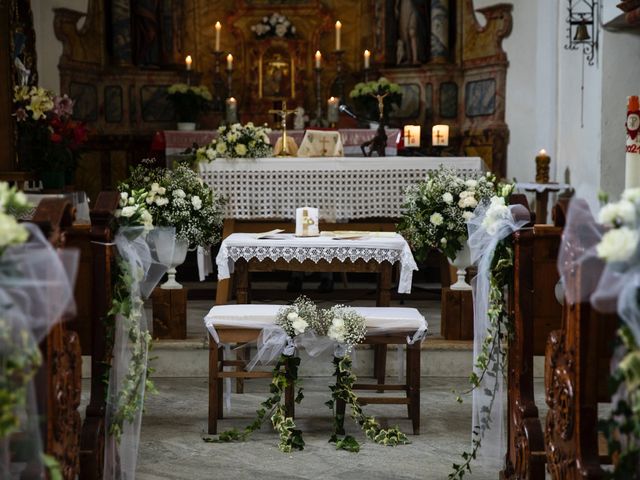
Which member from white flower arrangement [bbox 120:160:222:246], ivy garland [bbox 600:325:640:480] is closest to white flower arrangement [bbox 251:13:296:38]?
white flower arrangement [bbox 120:160:222:246]

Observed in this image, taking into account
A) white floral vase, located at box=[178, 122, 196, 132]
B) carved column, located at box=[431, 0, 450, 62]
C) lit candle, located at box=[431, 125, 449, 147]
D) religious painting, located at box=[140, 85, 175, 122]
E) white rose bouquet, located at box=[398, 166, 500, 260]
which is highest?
carved column, located at box=[431, 0, 450, 62]

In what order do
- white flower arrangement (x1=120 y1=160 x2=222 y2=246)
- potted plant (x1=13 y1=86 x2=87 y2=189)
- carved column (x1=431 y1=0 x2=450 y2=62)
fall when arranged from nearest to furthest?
white flower arrangement (x1=120 y1=160 x2=222 y2=246) < potted plant (x1=13 y1=86 x2=87 y2=189) < carved column (x1=431 y1=0 x2=450 y2=62)

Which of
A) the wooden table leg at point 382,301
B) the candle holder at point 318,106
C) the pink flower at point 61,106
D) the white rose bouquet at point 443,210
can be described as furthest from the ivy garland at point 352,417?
the candle holder at point 318,106

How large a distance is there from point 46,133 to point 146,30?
13.3 ft

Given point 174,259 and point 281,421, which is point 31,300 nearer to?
point 281,421

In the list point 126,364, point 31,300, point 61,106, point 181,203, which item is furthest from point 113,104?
point 31,300

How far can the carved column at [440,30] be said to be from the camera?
1199 centimetres

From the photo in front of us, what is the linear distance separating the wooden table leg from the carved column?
6190 millimetres

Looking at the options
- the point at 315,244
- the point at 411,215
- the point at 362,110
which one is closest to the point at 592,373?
Result: the point at 315,244

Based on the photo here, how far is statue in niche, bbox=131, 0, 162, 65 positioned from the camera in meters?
12.2

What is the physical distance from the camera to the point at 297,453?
5082mm

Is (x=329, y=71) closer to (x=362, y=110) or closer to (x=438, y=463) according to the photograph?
(x=362, y=110)

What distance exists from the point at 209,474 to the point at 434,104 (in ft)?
26.2

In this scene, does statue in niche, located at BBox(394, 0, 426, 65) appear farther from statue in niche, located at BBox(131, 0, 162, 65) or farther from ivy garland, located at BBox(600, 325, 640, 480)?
ivy garland, located at BBox(600, 325, 640, 480)
